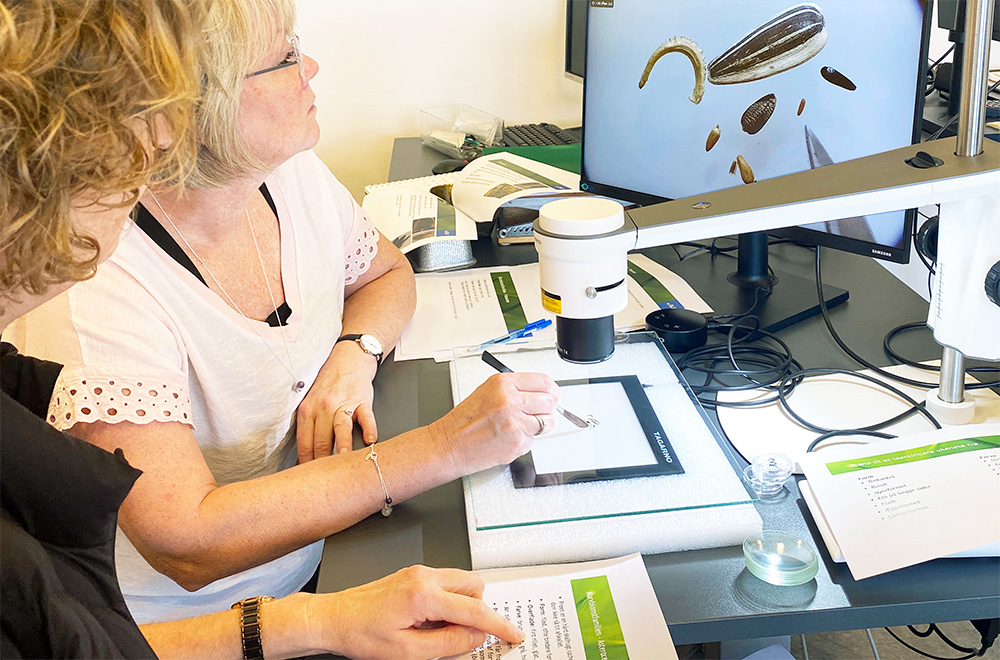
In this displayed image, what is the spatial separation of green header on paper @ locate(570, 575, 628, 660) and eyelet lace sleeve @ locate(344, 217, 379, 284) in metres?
0.77

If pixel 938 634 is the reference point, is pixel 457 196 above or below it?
above

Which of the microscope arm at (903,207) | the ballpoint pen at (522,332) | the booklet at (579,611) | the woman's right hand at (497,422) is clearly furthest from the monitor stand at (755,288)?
the booklet at (579,611)

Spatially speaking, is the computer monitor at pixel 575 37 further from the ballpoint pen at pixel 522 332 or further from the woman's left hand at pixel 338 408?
the woman's left hand at pixel 338 408

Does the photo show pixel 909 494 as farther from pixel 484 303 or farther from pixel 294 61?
pixel 294 61

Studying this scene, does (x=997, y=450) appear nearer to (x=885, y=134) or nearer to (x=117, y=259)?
(x=885, y=134)

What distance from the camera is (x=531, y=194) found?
5.28ft

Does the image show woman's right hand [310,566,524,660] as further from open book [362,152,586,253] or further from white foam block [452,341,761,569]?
open book [362,152,586,253]

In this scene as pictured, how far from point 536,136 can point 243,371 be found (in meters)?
1.23

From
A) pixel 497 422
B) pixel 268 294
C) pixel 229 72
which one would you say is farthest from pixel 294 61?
pixel 497 422

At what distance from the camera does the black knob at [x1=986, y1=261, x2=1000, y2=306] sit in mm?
853

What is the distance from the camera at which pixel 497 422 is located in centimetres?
92

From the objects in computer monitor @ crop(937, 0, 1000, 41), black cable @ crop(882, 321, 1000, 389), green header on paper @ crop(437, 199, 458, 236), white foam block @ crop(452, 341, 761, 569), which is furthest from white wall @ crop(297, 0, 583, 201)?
white foam block @ crop(452, 341, 761, 569)

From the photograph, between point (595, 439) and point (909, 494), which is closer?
point (909, 494)

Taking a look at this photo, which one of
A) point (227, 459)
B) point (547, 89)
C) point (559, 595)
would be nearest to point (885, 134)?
point (559, 595)
